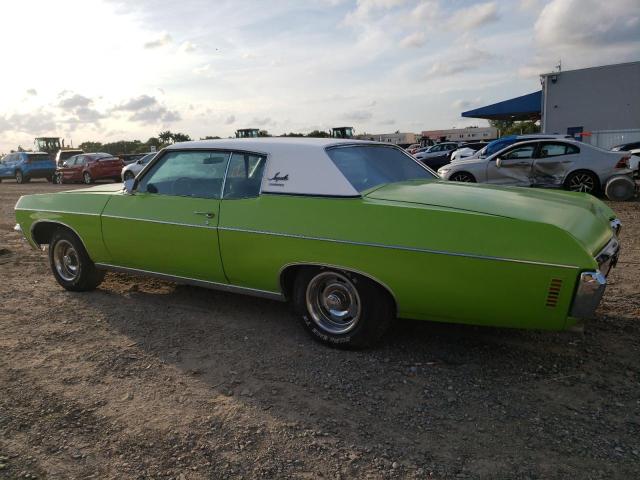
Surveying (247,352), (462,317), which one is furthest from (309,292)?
(462,317)

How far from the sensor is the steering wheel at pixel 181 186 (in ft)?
13.5

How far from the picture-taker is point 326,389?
9.93ft

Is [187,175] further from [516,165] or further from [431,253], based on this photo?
[516,165]

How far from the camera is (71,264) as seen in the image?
5.04m

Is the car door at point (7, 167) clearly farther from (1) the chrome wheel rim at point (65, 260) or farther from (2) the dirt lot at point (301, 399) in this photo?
(2) the dirt lot at point (301, 399)

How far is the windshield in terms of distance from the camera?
3.61 meters

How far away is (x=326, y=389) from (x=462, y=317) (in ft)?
2.89

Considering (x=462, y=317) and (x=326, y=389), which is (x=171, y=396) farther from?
(x=462, y=317)

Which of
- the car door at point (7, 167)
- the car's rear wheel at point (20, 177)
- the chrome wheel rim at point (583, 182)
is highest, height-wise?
the chrome wheel rim at point (583, 182)

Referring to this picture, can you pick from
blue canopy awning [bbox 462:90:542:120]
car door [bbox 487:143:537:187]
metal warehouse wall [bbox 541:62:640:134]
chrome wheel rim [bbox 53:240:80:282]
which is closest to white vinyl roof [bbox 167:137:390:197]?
chrome wheel rim [bbox 53:240:80:282]

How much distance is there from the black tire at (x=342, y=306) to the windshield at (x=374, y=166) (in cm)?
61

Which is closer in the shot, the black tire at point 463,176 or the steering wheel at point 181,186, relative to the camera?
the steering wheel at point 181,186

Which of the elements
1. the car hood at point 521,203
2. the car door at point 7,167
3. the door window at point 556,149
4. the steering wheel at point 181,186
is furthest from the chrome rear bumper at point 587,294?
the car door at point 7,167

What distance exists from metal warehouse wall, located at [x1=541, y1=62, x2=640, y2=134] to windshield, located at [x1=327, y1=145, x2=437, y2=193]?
23.8 metres
